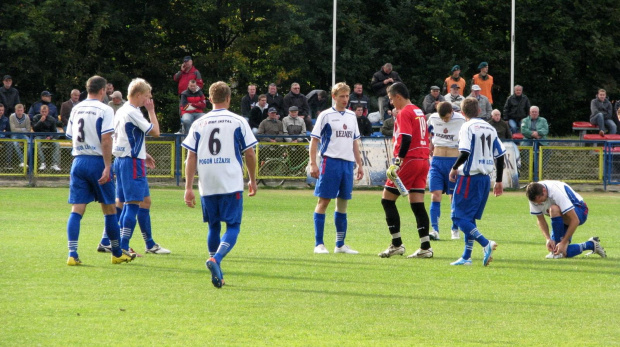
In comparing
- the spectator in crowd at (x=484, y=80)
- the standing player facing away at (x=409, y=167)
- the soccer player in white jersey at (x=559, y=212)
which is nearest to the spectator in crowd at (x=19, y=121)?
the spectator in crowd at (x=484, y=80)

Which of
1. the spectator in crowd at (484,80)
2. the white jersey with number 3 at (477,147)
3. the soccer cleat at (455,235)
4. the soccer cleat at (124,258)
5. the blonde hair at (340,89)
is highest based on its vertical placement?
the spectator in crowd at (484,80)

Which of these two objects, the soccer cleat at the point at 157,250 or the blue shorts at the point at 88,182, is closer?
the blue shorts at the point at 88,182

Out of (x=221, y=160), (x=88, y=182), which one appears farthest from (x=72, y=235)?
(x=221, y=160)

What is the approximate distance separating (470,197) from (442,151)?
3.19m

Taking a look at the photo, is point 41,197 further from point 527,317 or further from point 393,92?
point 527,317

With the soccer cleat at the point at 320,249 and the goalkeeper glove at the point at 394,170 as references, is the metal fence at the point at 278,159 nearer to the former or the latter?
the soccer cleat at the point at 320,249

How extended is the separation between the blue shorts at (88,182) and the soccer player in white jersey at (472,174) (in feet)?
12.5

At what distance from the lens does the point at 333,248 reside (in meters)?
12.8

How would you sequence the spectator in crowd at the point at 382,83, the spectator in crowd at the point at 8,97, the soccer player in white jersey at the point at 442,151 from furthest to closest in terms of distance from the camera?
the spectator in crowd at the point at 382,83, the spectator in crowd at the point at 8,97, the soccer player in white jersey at the point at 442,151

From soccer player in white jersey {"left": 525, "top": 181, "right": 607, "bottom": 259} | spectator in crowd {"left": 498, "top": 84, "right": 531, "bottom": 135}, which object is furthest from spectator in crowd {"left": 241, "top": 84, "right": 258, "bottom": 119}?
soccer player in white jersey {"left": 525, "top": 181, "right": 607, "bottom": 259}

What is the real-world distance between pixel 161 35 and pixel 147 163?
26.5 meters

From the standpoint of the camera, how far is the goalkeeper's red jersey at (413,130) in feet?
37.2

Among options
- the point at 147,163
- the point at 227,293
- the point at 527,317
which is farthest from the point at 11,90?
the point at 527,317

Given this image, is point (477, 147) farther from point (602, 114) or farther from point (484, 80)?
point (602, 114)
